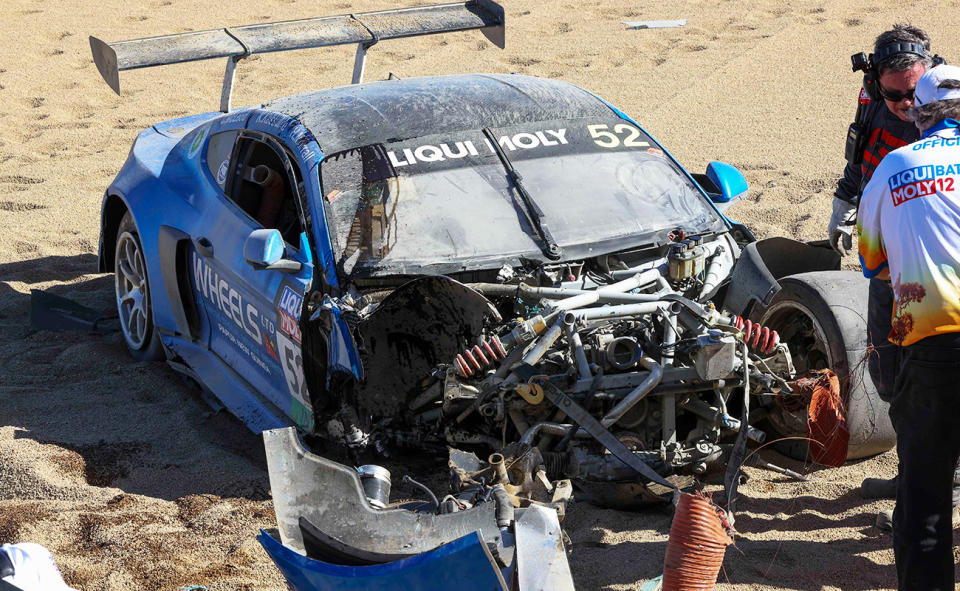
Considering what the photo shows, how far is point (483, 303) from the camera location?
5004 mm

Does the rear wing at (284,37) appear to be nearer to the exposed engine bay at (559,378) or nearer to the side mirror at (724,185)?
the side mirror at (724,185)

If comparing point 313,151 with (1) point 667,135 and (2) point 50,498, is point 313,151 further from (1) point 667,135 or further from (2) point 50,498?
(1) point 667,135

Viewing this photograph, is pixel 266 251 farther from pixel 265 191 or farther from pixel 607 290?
pixel 607 290

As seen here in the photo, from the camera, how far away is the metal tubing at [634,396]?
4738 millimetres

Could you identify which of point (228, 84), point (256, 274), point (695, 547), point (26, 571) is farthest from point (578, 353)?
point (228, 84)

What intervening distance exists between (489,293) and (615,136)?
1385 millimetres

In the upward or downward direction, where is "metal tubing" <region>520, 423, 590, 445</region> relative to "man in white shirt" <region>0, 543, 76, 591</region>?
downward

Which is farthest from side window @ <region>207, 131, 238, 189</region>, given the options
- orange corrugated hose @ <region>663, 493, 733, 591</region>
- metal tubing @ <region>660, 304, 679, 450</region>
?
orange corrugated hose @ <region>663, 493, 733, 591</region>

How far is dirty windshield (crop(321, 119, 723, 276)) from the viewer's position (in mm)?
5410

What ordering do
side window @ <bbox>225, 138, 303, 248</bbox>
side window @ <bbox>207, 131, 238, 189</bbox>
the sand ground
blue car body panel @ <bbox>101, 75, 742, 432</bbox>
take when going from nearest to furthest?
the sand ground, blue car body panel @ <bbox>101, 75, 742, 432</bbox>, side window @ <bbox>225, 138, 303, 248</bbox>, side window @ <bbox>207, 131, 238, 189</bbox>

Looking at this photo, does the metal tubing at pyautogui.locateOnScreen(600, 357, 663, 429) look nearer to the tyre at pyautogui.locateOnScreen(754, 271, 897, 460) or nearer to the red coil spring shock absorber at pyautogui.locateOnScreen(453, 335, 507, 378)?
the red coil spring shock absorber at pyautogui.locateOnScreen(453, 335, 507, 378)

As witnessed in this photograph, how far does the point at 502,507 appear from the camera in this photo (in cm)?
417

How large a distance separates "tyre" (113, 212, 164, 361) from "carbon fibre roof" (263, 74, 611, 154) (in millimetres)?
1244

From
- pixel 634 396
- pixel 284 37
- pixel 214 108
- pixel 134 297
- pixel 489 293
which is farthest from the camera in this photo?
pixel 214 108
